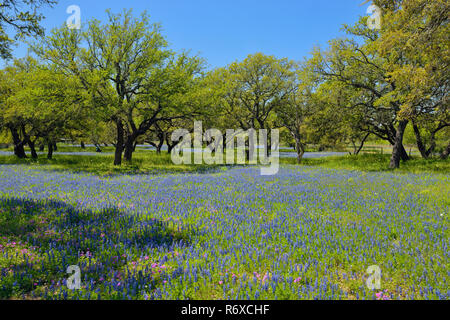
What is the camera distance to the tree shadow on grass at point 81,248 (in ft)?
11.0

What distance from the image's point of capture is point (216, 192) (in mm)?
9672

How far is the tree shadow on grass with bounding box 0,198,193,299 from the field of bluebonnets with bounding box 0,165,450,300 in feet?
0.07

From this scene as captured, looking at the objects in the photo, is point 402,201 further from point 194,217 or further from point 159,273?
point 159,273

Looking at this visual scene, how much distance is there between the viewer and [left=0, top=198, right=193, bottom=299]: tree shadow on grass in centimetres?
337

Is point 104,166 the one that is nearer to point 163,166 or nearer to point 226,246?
point 163,166

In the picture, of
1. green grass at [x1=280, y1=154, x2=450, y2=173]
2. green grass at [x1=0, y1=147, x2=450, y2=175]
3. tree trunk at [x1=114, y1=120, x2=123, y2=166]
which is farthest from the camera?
tree trunk at [x1=114, y1=120, x2=123, y2=166]

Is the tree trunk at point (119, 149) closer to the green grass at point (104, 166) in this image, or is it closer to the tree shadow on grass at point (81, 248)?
the green grass at point (104, 166)

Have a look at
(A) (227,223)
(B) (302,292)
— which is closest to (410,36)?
(A) (227,223)

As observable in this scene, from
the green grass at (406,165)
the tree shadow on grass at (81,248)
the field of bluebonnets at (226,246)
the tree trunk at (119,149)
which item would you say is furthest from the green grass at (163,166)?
the tree shadow on grass at (81,248)

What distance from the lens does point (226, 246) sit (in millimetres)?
4742

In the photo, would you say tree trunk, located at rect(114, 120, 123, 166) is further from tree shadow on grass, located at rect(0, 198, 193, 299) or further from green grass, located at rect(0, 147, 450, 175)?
tree shadow on grass, located at rect(0, 198, 193, 299)

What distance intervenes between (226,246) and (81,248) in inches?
118

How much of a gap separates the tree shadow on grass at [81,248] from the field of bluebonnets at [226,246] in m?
0.02

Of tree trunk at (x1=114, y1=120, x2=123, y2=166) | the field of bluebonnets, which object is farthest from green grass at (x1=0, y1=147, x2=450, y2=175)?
the field of bluebonnets
